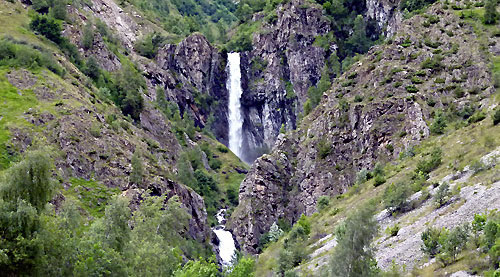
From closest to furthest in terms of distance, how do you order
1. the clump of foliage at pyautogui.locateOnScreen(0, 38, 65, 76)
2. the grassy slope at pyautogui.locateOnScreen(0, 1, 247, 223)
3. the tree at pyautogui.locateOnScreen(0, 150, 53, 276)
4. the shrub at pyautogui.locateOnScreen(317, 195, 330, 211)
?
the tree at pyautogui.locateOnScreen(0, 150, 53, 276), the shrub at pyautogui.locateOnScreen(317, 195, 330, 211), the grassy slope at pyautogui.locateOnScreen(0, 1, 247, 223), the clump of foliage at pyautogui.locateOnScreen(0, 38, 65, 76)

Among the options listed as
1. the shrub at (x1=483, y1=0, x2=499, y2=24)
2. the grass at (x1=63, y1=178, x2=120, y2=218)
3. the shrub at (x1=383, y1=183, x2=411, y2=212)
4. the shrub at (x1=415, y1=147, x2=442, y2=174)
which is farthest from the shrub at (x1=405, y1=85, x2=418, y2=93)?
the grass at (x1=63, y1=178, x2=120, y2=218)

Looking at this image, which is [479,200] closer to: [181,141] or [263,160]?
[263,160]

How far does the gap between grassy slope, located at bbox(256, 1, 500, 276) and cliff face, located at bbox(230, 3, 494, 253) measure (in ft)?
31.8

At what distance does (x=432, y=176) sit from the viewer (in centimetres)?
4669

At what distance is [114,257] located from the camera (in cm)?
3281

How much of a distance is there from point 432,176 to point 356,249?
24.1 meters

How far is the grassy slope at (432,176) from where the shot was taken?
38.4 metres

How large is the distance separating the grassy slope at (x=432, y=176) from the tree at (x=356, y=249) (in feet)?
21.5

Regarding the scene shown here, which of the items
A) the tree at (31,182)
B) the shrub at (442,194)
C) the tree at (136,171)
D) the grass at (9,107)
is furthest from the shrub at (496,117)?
the grass at (9,107)

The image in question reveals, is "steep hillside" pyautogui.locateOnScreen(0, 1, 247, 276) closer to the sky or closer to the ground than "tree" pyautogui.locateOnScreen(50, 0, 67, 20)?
closer to the ground

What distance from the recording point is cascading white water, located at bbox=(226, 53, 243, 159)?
153125 mm

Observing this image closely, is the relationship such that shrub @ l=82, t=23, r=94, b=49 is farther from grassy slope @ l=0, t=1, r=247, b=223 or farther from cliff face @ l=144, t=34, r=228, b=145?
cliff face @ l=144, t=34, r=228, b=145

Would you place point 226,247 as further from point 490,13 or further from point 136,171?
point 490,13

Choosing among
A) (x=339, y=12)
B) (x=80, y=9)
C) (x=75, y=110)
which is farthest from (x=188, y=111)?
(x=75, y=110)
